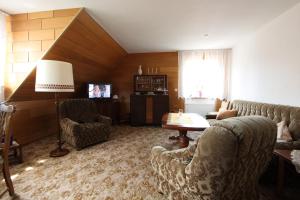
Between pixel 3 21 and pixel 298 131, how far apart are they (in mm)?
4685

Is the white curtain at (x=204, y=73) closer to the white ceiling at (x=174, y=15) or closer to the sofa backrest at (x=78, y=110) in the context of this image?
the white ceiling at (x=174, y=15)

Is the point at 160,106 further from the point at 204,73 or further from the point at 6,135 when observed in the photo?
the point at 6,135

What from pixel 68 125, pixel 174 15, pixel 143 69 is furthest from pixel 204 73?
pixel 68 125

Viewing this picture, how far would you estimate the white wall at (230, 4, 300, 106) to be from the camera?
255 cm

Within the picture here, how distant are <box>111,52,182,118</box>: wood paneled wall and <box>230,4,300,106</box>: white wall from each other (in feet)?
6.44

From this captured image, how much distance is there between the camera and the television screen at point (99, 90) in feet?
15.3

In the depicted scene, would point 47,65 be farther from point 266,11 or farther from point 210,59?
point 210,59

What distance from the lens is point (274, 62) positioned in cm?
300

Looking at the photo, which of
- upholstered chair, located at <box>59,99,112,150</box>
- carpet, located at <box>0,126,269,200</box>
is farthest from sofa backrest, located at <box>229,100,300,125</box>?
upholstered chair, located at <box>59,99,112,150</box>

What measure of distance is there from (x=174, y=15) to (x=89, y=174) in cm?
277

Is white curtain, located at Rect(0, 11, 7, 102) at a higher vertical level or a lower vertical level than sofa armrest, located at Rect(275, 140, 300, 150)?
higher

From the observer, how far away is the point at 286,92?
2.71m

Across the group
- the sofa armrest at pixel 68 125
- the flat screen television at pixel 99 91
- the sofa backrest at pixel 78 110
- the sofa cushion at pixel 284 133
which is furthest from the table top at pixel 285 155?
the flat screen television at pixel 99 91

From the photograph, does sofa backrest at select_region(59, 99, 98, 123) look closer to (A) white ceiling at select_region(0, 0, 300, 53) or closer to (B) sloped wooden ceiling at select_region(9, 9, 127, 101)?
(B) sloped wooden ceiling at select_region(9, 9, 127, 101)
